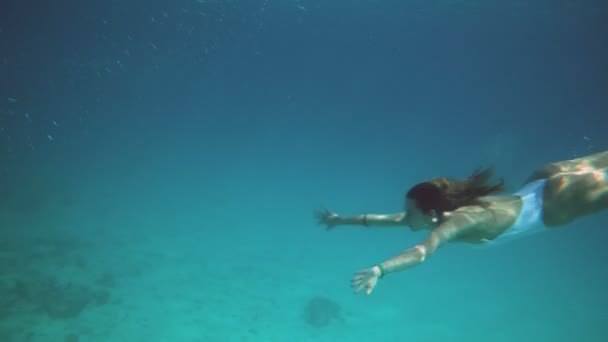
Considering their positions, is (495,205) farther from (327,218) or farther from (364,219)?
(327,218)

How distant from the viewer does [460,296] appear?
91.9 ft

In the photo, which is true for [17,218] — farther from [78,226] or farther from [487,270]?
[487,270]

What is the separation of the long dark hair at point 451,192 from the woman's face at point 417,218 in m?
0.05

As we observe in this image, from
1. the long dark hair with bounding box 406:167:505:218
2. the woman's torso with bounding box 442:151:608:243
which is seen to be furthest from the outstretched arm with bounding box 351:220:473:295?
the woman's torso with bounding box 442:151:608:243

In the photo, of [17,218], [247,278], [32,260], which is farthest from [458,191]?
[17,218]

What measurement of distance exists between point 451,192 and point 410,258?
119 centimetres

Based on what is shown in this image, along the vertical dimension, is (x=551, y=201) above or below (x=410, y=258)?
above

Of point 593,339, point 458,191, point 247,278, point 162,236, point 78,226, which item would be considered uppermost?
point 78,226

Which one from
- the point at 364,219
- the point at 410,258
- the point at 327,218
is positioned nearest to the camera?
the point at 410,258

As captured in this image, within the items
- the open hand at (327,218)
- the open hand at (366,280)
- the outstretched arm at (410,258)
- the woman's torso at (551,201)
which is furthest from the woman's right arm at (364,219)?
the open hand at (366,280)

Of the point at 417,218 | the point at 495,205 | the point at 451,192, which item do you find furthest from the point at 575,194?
the point at 417,218

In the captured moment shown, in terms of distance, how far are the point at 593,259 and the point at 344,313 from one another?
3478 centimetres

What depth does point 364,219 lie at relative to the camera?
512 centimetres

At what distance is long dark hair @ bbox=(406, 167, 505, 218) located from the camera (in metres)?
3.78
